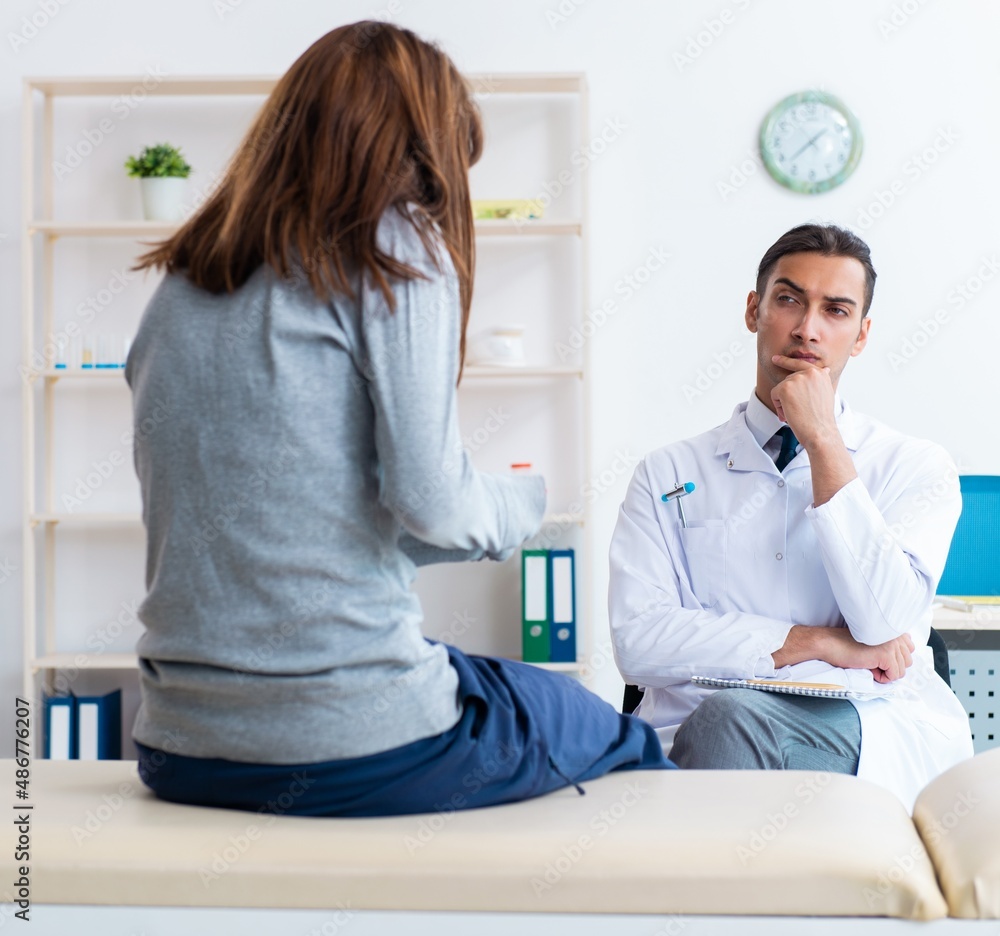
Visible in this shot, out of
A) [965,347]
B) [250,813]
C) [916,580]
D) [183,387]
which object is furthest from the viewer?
[965,347]

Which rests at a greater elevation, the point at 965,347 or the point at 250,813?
the point at 965,347

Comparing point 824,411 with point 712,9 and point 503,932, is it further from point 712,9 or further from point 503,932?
point 712,9

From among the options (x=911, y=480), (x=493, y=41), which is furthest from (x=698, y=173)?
(x=911, y=480)

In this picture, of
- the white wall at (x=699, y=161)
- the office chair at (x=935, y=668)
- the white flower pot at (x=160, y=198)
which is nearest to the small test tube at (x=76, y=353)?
the white wall at (x=699, y=161)

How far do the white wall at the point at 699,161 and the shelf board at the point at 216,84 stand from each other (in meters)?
0.11

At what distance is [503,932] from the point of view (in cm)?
115

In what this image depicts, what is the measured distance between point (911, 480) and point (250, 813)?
1.32 metres

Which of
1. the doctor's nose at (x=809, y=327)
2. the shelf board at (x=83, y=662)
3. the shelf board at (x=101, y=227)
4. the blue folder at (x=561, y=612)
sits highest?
the shelf board at (x=101, y=227)

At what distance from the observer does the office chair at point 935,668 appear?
6.79ft

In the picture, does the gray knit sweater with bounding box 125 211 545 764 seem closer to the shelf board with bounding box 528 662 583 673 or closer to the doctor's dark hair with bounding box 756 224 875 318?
the doctor's dark hair with bounding box 756 224 875 318

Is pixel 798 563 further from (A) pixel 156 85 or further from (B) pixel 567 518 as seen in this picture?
(A) pixel 156 85

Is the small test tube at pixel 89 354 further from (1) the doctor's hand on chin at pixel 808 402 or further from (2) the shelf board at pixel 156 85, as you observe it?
(1) the doctor's hand on chin at pixel 808 402

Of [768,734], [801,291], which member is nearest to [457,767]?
[768,734]

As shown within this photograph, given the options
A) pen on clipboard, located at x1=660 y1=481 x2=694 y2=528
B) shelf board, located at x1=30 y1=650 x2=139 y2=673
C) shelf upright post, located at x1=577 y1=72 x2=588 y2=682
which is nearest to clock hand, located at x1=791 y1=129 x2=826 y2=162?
shelf upright post, located at x1=577 y1=72 x2=588 y2=682
